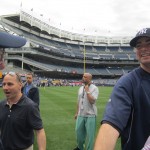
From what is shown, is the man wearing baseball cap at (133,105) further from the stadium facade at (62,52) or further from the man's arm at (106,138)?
the stadium facade at (62,52)

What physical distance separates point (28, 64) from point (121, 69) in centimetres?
3269

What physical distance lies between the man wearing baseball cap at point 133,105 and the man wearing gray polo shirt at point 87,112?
5.84 meters

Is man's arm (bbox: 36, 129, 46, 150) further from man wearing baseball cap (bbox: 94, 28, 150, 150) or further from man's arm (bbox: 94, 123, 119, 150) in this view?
man's arm (bbox: 94, 123, 119, 150)

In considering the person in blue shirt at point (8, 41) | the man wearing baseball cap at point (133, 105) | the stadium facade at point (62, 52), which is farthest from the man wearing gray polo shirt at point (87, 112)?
the stadium facade at point (62, 52)

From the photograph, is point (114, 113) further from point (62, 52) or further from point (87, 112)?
point (62, 52)

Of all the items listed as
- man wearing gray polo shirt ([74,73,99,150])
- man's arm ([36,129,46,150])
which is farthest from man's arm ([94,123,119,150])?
man wearing gray polo shirt ([74,73,99,150])

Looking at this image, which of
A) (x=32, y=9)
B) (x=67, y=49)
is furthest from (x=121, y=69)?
(x=32, y=9)

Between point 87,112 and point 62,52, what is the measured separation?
83.2m

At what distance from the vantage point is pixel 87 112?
8.45 m

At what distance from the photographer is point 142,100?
92.0 inches

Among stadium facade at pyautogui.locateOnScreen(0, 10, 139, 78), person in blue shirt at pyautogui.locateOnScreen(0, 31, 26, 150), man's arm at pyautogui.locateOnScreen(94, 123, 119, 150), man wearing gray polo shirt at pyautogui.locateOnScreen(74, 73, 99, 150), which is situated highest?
stadium facade at pyautogui.locateOnScreen(0, 10, 139, 78)

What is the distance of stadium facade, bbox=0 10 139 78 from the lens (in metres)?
80.5

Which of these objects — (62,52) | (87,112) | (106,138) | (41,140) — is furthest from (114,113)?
(62,52)

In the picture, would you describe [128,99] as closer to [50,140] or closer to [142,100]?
[142,100]
